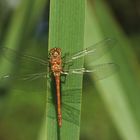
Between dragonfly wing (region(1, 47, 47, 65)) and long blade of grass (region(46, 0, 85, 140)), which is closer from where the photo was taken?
long blade of grass (region(46, 0, 85, 140))

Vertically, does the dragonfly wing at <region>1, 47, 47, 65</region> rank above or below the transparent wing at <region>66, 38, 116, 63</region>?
below

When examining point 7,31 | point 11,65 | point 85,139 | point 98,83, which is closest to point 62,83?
point 98,83

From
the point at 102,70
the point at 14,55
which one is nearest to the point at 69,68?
the point at 102,70

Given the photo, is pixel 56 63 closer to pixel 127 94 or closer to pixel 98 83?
pixel 98 83

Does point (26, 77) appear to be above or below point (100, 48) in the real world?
below

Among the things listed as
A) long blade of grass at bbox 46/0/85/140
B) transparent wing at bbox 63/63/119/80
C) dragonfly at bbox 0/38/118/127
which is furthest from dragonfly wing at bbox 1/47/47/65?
long blade of grass at bbox 46/0/85/140

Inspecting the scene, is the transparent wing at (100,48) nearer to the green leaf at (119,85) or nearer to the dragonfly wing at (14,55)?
the green leaf at (119,85)

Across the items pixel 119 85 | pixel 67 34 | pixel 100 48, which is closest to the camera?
pixel 67 34

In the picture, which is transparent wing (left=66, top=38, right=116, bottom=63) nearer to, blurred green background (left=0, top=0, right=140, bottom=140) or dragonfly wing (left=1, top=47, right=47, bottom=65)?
Result: blurred green background (left=0, top=0, right=140, bottom=140)

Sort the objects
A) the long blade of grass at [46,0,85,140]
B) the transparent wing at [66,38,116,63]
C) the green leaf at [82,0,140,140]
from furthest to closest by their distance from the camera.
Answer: the transparent wing at [66,38,116,63] < the green leaf at [82,0,140,140] < the long blade of grass at [46,0,85,140]

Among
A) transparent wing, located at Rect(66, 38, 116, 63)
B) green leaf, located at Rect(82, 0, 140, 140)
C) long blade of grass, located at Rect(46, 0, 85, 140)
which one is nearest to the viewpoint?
long blade of grass, located at Rect(46, 0, 85, 140)

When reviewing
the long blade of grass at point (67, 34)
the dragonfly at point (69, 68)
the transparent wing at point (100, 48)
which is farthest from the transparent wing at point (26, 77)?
the long blade of grass at point (67, 34)

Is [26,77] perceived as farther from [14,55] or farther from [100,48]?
[100,48]
